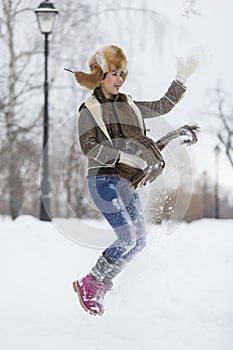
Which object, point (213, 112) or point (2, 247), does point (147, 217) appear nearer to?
point (2, 247)

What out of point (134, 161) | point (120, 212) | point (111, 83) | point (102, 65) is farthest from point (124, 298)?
point (102, 65)

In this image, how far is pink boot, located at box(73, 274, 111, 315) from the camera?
500 cm

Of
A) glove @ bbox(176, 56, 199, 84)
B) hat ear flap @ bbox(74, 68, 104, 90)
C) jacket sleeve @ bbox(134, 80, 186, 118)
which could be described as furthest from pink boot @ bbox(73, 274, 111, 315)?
glove @ bbox(176, 56, 199, 84)

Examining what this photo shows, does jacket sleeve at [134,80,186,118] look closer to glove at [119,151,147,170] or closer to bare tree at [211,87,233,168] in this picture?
glove at [119,151,147,170]

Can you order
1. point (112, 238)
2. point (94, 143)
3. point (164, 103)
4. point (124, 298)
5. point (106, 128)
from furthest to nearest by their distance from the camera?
1. point (112, 238)
2. point (124, 298)
3. point (164, 103)
4. point (106, 128)
5. point (94, 143)

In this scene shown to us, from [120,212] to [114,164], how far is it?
32cm

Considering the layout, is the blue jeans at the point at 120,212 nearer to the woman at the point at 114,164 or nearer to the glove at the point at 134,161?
the woman at the point at 114,164

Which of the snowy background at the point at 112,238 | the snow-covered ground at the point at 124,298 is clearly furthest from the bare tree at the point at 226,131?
the snow-covered ground at the point at 124,298

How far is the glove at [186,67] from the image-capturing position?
5.28 m

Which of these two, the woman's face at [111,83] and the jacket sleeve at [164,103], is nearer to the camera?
the woman's face at [111,83]

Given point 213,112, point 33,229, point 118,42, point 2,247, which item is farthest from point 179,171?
point 213,112

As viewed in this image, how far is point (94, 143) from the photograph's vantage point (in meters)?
4.73

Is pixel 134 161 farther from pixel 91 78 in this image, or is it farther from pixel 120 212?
pixel 91 78

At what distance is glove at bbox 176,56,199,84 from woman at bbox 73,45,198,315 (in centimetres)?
47
